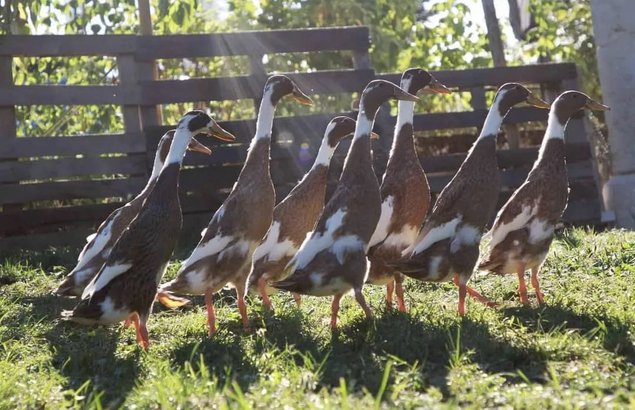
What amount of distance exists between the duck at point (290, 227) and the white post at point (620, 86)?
4.60 metres

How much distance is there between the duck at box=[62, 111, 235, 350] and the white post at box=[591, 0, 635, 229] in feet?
19.9

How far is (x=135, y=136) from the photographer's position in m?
Answer: 9.05

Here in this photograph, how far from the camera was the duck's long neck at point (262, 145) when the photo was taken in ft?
18.9

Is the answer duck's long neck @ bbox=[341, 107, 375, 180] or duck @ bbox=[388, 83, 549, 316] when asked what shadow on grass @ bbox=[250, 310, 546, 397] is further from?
duck's long neck @ bbox=[341, 107, 375, 180]

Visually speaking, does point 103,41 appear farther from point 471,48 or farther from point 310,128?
point 471,48

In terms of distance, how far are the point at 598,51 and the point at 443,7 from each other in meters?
4.32

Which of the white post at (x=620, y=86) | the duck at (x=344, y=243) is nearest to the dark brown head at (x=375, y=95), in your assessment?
the duck at (x=344, y=243)

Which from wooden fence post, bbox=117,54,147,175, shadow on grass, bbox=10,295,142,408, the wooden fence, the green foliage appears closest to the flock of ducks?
shadow on grass, bbox=10,295,142,408

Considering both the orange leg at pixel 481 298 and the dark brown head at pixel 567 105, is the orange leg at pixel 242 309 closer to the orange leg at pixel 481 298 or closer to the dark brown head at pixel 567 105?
the orange leg at pixel 481 298

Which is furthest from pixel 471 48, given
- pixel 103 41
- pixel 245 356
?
pixel 245 356

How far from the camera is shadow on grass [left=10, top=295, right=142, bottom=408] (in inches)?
170

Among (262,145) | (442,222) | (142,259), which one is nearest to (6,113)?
(262,145)

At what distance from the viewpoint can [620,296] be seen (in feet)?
17.9

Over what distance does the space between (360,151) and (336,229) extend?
0.58 m
